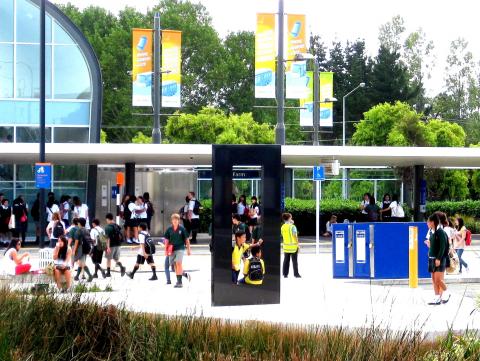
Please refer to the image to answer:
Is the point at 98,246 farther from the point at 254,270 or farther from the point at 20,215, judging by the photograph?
the point at 20,215

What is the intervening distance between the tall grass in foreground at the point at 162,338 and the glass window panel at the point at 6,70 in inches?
1104

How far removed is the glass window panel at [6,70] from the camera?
37219 mm

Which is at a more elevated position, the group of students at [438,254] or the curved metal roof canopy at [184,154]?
the curved metal roof canopy at [184,154]

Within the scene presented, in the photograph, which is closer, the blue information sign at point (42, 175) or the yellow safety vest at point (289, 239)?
the yellow safety vest at point (289, 239)

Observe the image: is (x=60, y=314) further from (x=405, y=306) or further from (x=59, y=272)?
(x=59, y=272)

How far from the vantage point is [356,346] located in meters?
8.28

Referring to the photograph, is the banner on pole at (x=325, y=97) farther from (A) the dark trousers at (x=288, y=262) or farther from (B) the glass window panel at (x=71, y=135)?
(A) the dark trousers at (x=288, y=262)

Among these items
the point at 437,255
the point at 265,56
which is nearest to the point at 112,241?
the point at 437,255

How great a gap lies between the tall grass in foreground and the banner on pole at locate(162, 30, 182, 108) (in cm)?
2755

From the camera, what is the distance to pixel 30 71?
123ft

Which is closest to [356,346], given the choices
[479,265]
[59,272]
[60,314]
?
[60,314]

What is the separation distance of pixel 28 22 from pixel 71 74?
236cm

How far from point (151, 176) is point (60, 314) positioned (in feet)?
99.1

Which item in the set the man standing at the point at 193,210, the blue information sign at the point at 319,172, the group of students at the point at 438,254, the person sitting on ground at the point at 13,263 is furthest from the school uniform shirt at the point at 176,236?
the man standing at the point at 193,210
